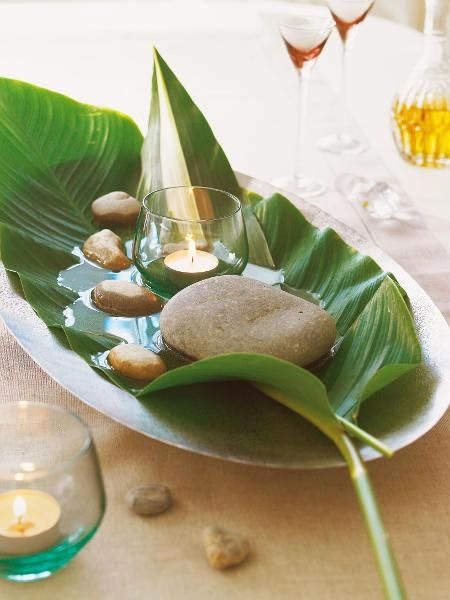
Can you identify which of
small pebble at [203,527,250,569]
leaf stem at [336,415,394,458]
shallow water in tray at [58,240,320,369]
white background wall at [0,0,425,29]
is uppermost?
leaf stem at [336,415,394,458]

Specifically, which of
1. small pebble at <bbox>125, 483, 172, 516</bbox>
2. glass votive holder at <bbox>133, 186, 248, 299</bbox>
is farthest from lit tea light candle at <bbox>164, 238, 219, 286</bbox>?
small pebble at <bbox>125, 483, 172, 516</bbox>

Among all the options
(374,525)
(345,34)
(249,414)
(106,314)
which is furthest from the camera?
(345,34)

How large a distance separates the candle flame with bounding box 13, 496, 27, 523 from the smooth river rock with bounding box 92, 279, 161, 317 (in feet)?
0.78

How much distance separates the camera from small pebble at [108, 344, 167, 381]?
0.60m

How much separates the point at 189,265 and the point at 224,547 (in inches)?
11.3

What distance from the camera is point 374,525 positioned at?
17.7 inches

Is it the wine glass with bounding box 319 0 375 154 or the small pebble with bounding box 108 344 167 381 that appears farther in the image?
the wine glass with bounding box 319 0 375 154

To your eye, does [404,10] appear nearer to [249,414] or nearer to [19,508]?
[249,414]

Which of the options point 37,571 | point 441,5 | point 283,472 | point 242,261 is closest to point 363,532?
point 283,472

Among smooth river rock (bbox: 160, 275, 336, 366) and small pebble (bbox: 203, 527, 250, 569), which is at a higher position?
smooth river rock (bbox: 160, 275, 336, 366)

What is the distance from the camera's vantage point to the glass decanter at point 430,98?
3.34ft

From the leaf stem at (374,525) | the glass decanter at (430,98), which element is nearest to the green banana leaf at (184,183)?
the leaf stem at (374,525)

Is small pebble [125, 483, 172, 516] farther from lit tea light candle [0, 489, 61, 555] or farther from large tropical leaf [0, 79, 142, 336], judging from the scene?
large tropical leaf [0, 79, 142, 336]

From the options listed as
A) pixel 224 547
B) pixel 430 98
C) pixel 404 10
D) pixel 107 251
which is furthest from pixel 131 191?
pixel 404 10
